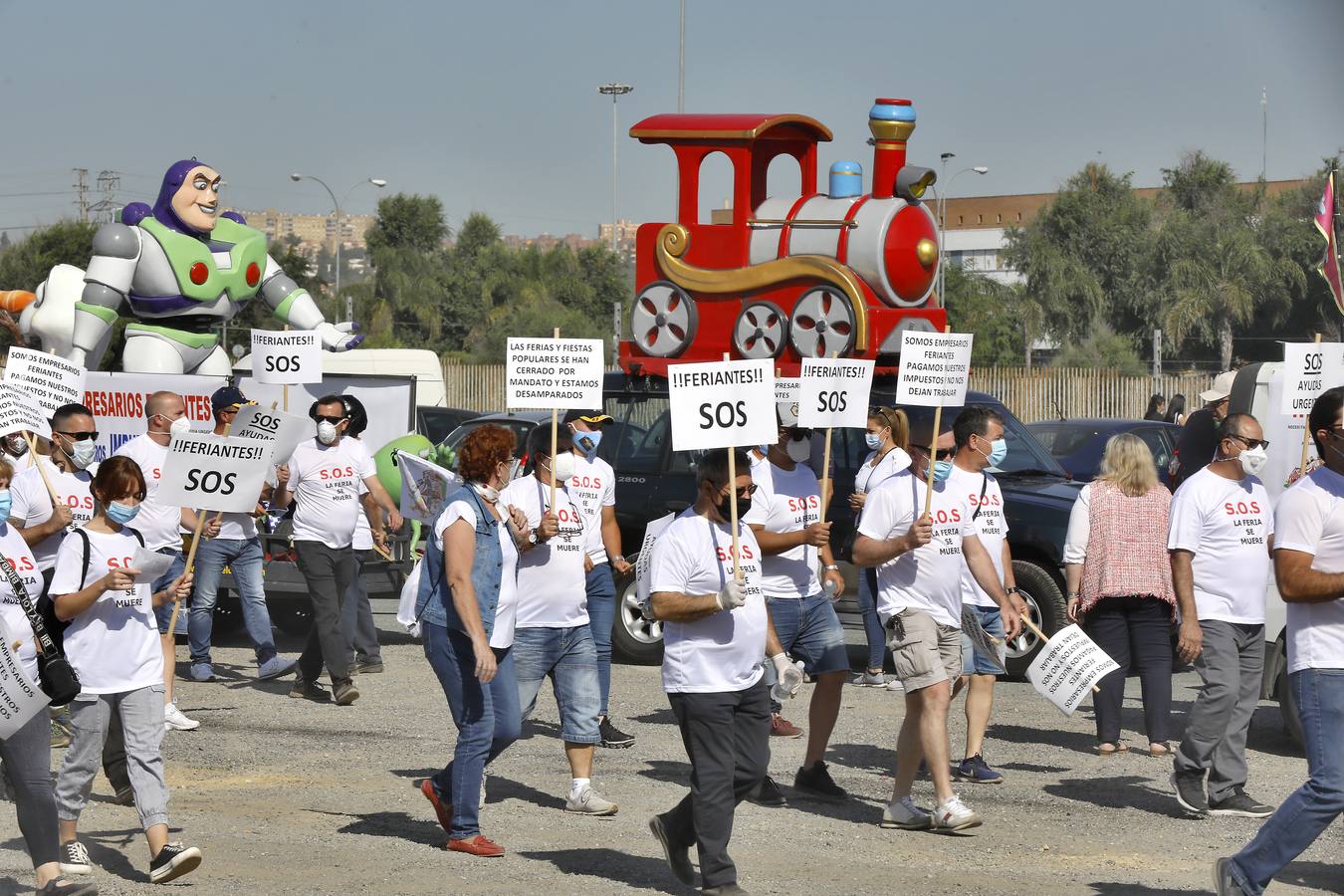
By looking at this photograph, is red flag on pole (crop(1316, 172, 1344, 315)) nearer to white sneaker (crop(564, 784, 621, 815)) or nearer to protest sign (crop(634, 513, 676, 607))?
protest sign (crop(634, 513, 676, 607))

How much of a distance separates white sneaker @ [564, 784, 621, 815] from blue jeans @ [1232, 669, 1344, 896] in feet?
9.78

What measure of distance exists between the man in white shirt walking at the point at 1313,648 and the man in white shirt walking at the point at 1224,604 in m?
2.02

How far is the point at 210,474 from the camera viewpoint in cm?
803

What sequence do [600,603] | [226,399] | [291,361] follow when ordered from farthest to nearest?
[291,361] < [226,399] < [600,603]

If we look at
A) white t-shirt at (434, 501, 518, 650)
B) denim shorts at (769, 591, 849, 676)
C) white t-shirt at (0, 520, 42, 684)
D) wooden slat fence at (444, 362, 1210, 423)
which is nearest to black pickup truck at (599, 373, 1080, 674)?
denim shorts at (769, 591, 849, 676)

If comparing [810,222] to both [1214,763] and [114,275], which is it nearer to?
[114,275]

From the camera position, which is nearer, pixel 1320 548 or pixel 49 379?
pixel 1320 548

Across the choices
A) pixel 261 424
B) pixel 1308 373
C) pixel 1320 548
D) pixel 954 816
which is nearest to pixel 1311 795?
pixel 1320 548

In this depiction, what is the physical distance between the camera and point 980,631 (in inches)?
332

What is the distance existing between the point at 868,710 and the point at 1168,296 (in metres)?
56.1

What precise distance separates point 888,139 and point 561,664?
338 inches

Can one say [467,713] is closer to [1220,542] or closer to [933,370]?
[933,370]

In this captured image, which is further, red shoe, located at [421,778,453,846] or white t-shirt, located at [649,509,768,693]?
red shoe, located at [421,778,453,846]

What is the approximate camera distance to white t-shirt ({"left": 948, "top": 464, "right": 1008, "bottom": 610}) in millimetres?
8391
